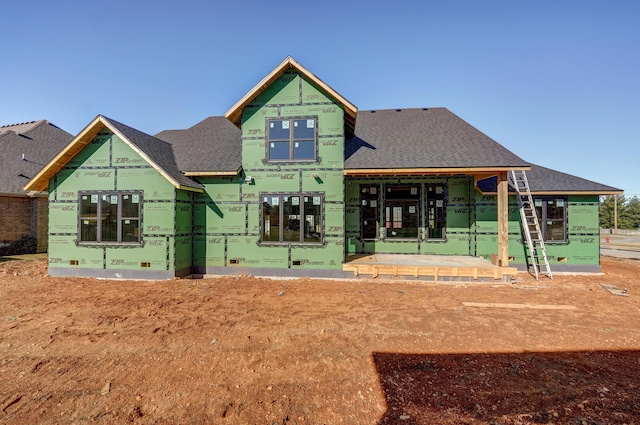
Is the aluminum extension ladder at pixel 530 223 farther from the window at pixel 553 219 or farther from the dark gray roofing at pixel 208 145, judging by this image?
the dark gray roofing at pixel 208 145

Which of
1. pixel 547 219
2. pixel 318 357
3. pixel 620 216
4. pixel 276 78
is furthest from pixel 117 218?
pixel 620 216

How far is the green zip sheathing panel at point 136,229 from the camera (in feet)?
34.8

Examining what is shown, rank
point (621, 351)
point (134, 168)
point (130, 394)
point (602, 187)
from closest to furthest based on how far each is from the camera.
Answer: point (130, 394) → point (621, 351) → point (134, 168) → point (602, 187)

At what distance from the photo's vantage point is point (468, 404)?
3705 mm

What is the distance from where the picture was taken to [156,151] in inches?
455

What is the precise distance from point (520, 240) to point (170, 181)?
14.6 metres

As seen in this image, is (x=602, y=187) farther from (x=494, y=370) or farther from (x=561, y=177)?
(x=494, y=370)

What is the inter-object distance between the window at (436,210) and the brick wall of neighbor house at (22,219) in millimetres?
22306

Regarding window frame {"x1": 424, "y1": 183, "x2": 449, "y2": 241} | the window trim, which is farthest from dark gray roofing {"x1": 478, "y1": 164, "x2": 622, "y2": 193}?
the window trim

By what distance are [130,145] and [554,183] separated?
17758 mm

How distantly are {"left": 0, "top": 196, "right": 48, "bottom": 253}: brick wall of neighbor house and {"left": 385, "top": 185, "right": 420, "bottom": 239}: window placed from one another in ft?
66.9

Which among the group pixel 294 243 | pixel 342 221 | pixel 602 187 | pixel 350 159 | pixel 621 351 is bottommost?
pixel 621 351

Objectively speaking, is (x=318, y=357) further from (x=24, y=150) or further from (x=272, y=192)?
(x=24, y=150)

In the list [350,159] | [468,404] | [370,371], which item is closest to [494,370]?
[468,404]
